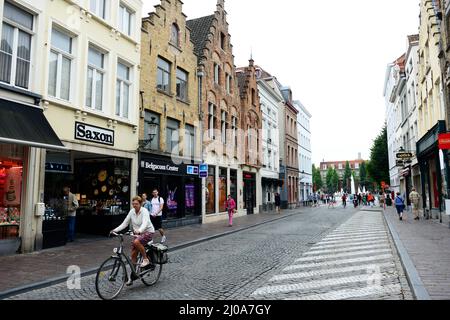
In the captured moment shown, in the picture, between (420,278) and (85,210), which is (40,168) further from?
(420,278)

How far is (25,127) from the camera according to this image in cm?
971

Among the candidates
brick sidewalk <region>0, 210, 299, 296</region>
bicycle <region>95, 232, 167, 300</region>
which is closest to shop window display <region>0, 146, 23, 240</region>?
brick sidewalk <region>0, 210, 299, 296</region>

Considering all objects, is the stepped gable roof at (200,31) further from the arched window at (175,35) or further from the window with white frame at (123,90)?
the window with white frame at (123,90)

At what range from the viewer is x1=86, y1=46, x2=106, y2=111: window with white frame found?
1340 cm

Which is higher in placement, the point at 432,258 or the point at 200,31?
the point at 200,31

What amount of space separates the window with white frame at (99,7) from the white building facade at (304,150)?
3633 cm

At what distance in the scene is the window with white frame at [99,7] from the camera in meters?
13.7

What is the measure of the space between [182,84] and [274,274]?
14.5m

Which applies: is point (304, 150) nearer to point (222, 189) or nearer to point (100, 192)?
point (222, 189)

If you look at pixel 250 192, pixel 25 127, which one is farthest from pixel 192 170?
pixel 250 192

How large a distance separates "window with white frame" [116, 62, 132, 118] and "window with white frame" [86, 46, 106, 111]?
38.4 inches

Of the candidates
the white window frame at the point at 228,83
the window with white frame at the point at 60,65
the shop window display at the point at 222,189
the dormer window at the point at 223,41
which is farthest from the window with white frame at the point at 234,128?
the window with white frame at the point at 60,65

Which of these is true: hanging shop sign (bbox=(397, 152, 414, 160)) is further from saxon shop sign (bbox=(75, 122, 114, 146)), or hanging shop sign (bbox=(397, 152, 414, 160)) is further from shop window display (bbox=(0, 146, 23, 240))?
shop window display (bbox=(0, 146, 23, 240))

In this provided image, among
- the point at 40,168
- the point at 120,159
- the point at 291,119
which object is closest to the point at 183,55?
the point at 120,159
